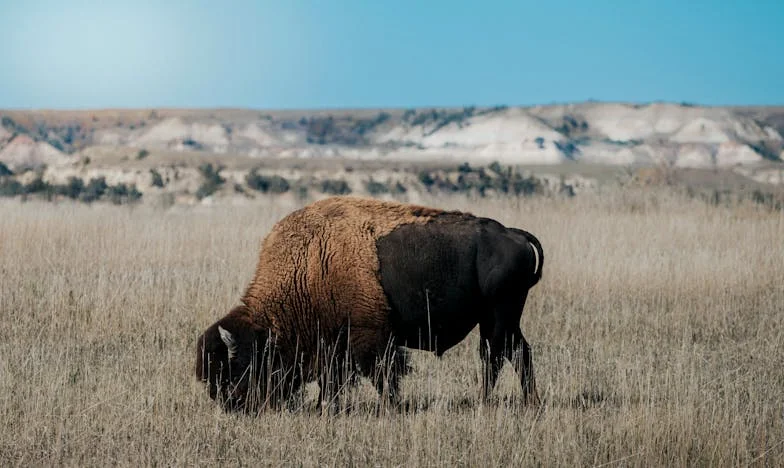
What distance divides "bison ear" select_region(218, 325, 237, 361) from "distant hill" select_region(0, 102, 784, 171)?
9875cm

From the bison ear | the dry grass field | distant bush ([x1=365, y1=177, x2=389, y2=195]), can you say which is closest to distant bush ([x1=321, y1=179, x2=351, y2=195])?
distant bush ([x1=365, y1=177, x2=389, y2=195])

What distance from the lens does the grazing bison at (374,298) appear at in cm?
725

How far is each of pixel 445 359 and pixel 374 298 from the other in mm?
2211

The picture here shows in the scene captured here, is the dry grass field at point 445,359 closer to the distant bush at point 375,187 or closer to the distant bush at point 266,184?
the distant bush at point 266,184

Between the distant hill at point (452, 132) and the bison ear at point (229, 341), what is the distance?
324 ft

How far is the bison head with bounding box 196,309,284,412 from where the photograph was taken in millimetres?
7012

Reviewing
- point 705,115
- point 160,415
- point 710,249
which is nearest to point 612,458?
point 160,415

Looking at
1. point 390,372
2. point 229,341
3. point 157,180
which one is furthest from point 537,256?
point 157,180

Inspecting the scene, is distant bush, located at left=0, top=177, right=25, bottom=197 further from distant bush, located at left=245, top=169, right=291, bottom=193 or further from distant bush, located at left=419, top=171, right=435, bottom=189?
distant bush, located at left=419, top=171, right=435, bottom=189

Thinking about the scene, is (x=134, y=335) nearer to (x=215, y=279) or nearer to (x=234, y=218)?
(x=215, y=279)

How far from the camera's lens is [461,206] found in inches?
774

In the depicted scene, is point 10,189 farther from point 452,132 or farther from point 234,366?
point 452,132

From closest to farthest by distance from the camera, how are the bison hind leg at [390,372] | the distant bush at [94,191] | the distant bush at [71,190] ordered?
Result: the bison hind leg at [390,372] → the distant bush at [94,191] → the distant bush at [71,190]

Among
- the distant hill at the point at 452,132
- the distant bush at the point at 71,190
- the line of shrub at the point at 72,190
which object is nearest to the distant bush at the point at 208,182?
the line of shrub at the point at 72,190
